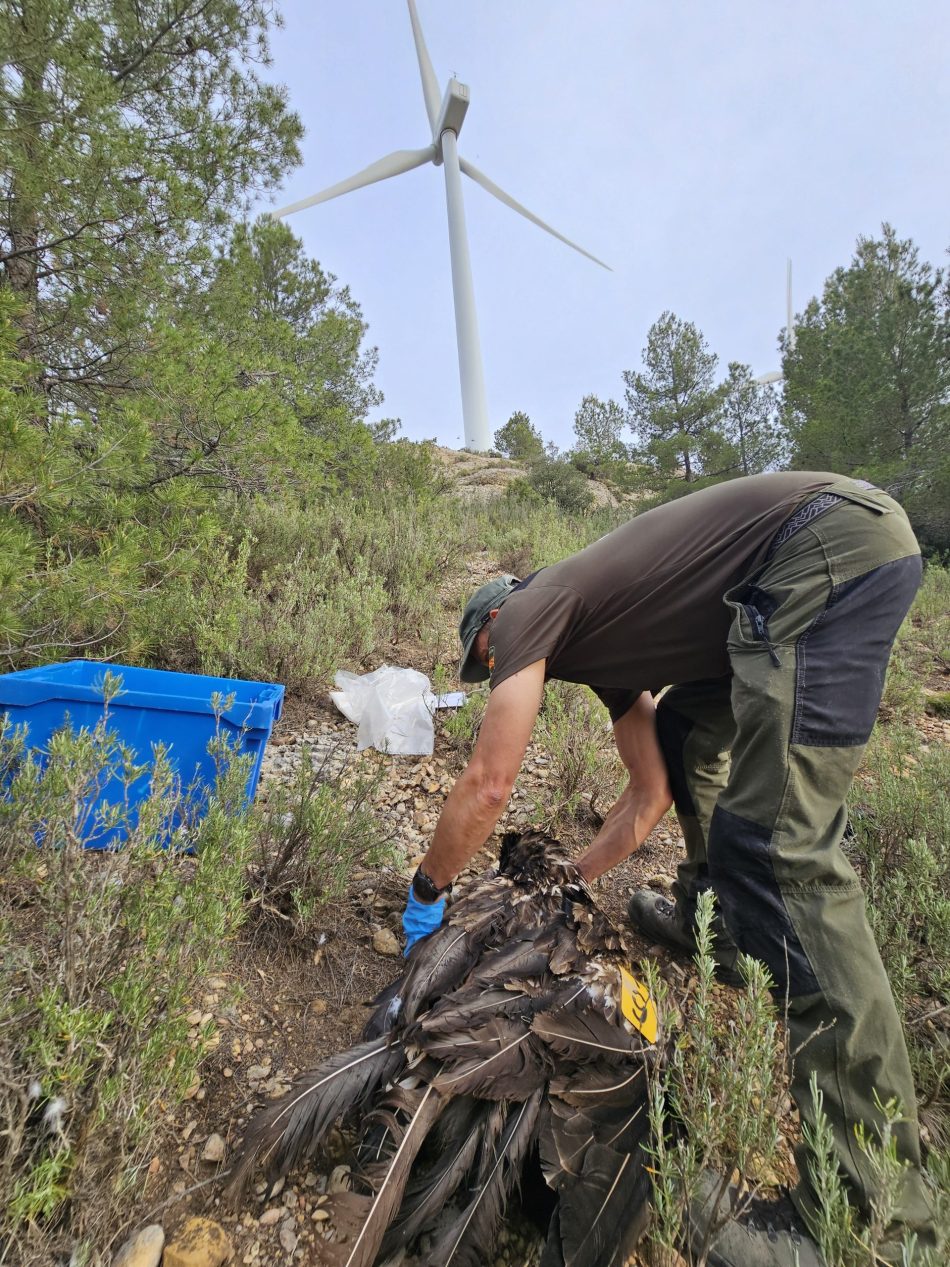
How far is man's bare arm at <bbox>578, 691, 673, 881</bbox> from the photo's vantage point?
210 centimetres

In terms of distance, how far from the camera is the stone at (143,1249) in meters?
1.02

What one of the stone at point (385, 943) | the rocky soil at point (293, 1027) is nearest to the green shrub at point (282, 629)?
the rocky soil at point (293, 1027)

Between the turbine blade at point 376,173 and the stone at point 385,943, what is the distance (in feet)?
49.5

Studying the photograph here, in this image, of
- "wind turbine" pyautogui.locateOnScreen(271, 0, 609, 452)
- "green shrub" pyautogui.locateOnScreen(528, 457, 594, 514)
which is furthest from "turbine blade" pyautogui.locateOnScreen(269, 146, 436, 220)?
"green shrub" pyautogui.locateOnScreen(528, 457, 594, 514)

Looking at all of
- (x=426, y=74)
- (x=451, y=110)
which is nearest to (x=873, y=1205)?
(x=426, y=74)

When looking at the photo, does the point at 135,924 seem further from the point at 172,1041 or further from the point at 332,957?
the point at 332,957

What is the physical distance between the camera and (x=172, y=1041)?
1070mm

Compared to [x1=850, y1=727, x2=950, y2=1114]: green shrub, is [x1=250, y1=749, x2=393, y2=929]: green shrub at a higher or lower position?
higher

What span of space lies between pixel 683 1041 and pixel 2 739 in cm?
187

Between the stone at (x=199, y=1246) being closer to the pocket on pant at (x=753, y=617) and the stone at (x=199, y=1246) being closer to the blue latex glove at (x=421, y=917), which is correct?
the blue latex glove at (x=421, y=917)

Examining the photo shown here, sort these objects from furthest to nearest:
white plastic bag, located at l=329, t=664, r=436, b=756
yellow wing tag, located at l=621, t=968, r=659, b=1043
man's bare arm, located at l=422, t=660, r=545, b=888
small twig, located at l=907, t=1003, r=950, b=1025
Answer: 1. white plastic bag, located at l=329, t=664, r=436, b=756
2. man's bare arm, located at l=422, t=660, r=545, b=888
3. small twig, located at l=907, t=1003, r=950, b=1025
4. yellow wing tag, located at l=621, t=968, r=659, b=1043

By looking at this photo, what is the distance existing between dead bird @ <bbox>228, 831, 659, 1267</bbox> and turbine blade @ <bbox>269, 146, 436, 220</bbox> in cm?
1547

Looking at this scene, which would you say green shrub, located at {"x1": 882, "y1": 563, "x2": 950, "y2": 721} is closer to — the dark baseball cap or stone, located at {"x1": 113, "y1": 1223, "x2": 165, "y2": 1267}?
the dark baseball cap

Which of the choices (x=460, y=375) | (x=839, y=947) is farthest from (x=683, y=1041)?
(x=460, y=375)
